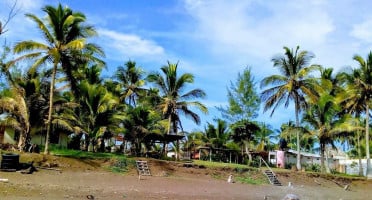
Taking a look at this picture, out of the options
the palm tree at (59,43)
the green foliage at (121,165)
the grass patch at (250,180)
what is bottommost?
the grass patch at (250,180)

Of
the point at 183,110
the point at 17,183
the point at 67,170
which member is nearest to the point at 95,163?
the point at 67,170

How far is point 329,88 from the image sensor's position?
41500mm

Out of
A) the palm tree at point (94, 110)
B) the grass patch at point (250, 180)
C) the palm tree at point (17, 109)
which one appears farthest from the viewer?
the palm tree at point (94, 110)

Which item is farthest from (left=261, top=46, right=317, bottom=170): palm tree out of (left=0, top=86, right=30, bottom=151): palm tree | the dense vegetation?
(left=0, top=86, right=30, bottom=151): palm tree

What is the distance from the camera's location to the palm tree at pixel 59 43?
87.5 ft

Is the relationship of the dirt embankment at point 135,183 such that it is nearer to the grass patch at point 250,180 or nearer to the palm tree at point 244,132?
the grass patch at point 250,180

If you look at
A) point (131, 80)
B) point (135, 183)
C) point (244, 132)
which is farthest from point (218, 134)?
point (135, 183)

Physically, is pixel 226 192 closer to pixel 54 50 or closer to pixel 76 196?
pixel 76 196

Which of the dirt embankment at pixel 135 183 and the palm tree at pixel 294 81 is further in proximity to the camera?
the palm tree at pixel 294 81

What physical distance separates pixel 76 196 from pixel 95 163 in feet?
32.2

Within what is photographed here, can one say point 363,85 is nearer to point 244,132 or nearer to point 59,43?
point 244,132

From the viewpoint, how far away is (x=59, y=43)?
1080 inches

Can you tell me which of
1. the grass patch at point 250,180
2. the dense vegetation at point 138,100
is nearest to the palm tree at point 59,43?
the dense vegetation at point 138,100

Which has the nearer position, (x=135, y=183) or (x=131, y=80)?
(x=135, y=183)
